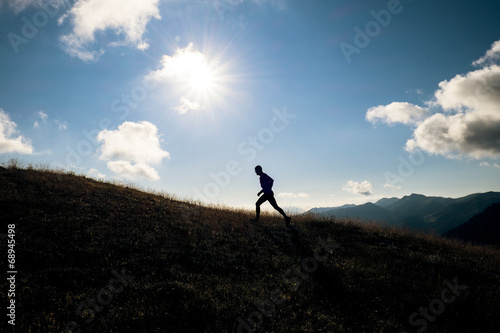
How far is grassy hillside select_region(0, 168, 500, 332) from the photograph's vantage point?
15.7 feet

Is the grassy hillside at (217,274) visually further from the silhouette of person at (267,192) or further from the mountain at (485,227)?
the mountain at (485,227)

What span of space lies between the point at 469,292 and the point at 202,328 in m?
6.93

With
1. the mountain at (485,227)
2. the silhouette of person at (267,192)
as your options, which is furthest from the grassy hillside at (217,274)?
the mountain at (485,227)

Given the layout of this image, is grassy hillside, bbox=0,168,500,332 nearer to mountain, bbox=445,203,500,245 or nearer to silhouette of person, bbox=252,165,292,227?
silhouette of person, bbox=252,165,292,227

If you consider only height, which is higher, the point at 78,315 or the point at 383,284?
the point at 78,315

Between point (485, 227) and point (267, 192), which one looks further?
point (485, 227)

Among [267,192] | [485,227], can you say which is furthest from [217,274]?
[485,227]

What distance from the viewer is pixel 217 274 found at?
7066 mm

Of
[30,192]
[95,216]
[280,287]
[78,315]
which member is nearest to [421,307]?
[280,287]

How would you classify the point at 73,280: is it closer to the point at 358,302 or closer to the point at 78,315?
the point at 78,315

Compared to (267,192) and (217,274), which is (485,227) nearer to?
(267,192)

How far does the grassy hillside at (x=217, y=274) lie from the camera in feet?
15.7

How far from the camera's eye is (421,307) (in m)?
5.49

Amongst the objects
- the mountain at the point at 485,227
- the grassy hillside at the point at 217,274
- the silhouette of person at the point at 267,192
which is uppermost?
the silhouette of person at the point at 267,192
